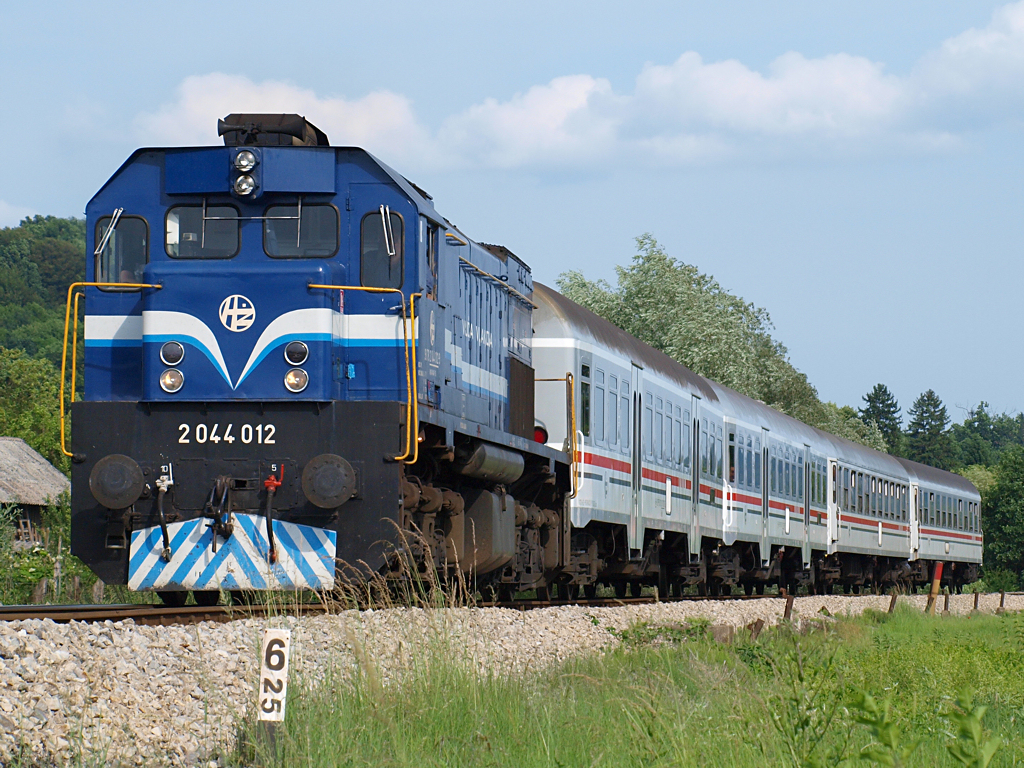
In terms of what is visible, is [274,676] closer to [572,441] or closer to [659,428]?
[572,441]

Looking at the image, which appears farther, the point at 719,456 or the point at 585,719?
the point at 719,456

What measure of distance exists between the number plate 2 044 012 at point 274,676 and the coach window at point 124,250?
647cm

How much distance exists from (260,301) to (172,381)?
3.24 feet

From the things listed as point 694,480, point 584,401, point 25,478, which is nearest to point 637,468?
point 584,401

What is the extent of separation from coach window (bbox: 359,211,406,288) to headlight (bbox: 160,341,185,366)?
1.63 meters

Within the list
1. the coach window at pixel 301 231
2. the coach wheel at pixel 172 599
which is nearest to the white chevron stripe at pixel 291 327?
the coach window at pixel 301 231

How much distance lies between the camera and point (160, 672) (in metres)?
7.41

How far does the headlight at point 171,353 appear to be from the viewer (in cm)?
1084

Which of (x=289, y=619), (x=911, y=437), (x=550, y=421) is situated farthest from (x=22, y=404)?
(x=911, y=437)

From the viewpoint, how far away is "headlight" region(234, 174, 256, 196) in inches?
436

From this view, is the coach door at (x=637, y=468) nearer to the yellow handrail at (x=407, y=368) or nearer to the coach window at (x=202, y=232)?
the yellow handrail at (x=407, y=368)

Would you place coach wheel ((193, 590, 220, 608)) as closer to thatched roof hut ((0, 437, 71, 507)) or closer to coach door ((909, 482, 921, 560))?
thatched roof hut ((0, 437, 71, 507))

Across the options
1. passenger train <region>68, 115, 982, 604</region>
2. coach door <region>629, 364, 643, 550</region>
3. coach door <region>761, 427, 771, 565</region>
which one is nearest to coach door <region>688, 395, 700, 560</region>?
coach door <region>629, 364, 643, 550</region>

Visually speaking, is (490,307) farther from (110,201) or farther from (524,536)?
(110,201)
